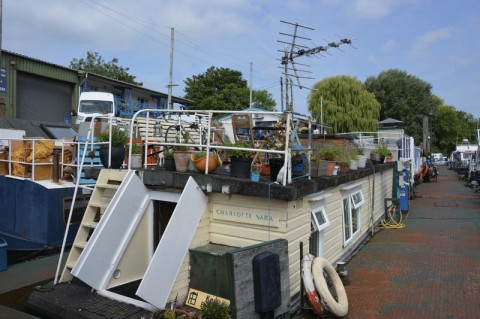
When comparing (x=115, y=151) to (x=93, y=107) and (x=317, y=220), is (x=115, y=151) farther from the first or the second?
(x=93, y=107)

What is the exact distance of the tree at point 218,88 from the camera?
4141cm

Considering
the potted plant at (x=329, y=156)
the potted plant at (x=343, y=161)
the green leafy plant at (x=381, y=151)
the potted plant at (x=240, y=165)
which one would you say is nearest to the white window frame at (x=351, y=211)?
the potted plant at (x=343, y=161)

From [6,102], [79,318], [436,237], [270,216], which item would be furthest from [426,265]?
[6,102]

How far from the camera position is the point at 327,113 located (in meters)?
36.5

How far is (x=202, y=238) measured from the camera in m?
5.77

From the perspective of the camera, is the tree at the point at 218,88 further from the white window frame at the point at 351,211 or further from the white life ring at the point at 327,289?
the white life ring at the point at 327,289

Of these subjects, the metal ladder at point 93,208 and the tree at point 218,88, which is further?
the tree at point 218,88

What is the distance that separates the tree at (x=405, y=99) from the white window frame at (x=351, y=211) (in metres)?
36.8

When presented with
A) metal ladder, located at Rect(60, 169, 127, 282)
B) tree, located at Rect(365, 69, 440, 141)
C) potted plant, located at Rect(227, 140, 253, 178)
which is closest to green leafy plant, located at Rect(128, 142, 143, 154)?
metal ladder, located at Rect(60, 169, 127, 282)

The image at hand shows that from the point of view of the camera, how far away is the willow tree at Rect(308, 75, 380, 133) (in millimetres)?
36125

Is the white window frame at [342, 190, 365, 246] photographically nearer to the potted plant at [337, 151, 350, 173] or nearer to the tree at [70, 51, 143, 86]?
the potted plant at [337, 151, 350, 173]

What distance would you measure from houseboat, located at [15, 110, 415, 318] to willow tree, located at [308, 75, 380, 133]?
30.5 meters

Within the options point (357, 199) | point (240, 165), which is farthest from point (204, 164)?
point (357, 199)

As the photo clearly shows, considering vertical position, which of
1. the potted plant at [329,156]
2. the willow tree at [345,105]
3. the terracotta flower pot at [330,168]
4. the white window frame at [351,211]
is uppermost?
the willow tree at [345,105]
